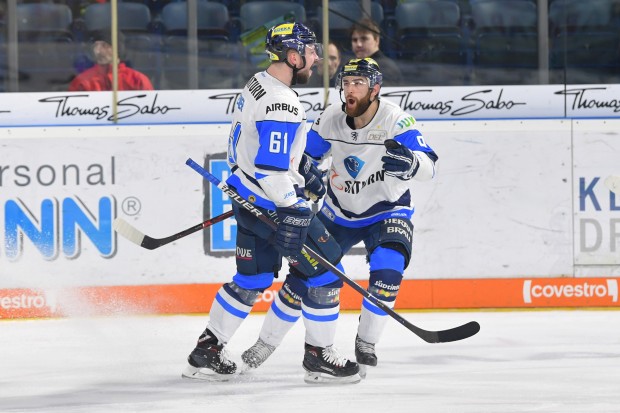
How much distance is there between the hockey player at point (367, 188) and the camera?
459 cm

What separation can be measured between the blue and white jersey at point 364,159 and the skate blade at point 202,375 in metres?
0.81

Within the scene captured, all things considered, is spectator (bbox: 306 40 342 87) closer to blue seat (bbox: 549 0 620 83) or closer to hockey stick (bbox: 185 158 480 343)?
blue seat (bbox: 549 0 620 83)

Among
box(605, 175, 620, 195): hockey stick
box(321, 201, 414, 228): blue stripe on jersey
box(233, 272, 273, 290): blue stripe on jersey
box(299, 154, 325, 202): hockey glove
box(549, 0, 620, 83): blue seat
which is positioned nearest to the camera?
box(233, 272, 273, 290): blue stripe on jersey

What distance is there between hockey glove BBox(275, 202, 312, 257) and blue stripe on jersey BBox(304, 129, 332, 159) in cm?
64

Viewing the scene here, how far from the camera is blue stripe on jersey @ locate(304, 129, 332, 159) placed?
190 inches

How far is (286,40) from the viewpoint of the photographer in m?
4.31

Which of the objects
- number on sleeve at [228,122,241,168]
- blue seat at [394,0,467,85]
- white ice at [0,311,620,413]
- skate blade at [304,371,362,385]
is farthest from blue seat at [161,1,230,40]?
skate blade at [304,371,362,385]

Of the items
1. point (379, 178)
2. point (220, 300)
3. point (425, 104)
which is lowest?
point (220, 300)

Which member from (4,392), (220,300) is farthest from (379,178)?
(4,392)

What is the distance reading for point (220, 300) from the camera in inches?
175

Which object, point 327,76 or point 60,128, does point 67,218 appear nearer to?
point 60,128

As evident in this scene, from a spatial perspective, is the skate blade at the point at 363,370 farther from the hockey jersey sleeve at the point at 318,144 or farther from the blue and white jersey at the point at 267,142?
the hockey jersey sleeve at the point at 318,144

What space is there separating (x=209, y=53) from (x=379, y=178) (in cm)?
197

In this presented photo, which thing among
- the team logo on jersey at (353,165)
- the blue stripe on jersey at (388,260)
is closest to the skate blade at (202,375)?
the blue stripe on jersey at (388,260)
